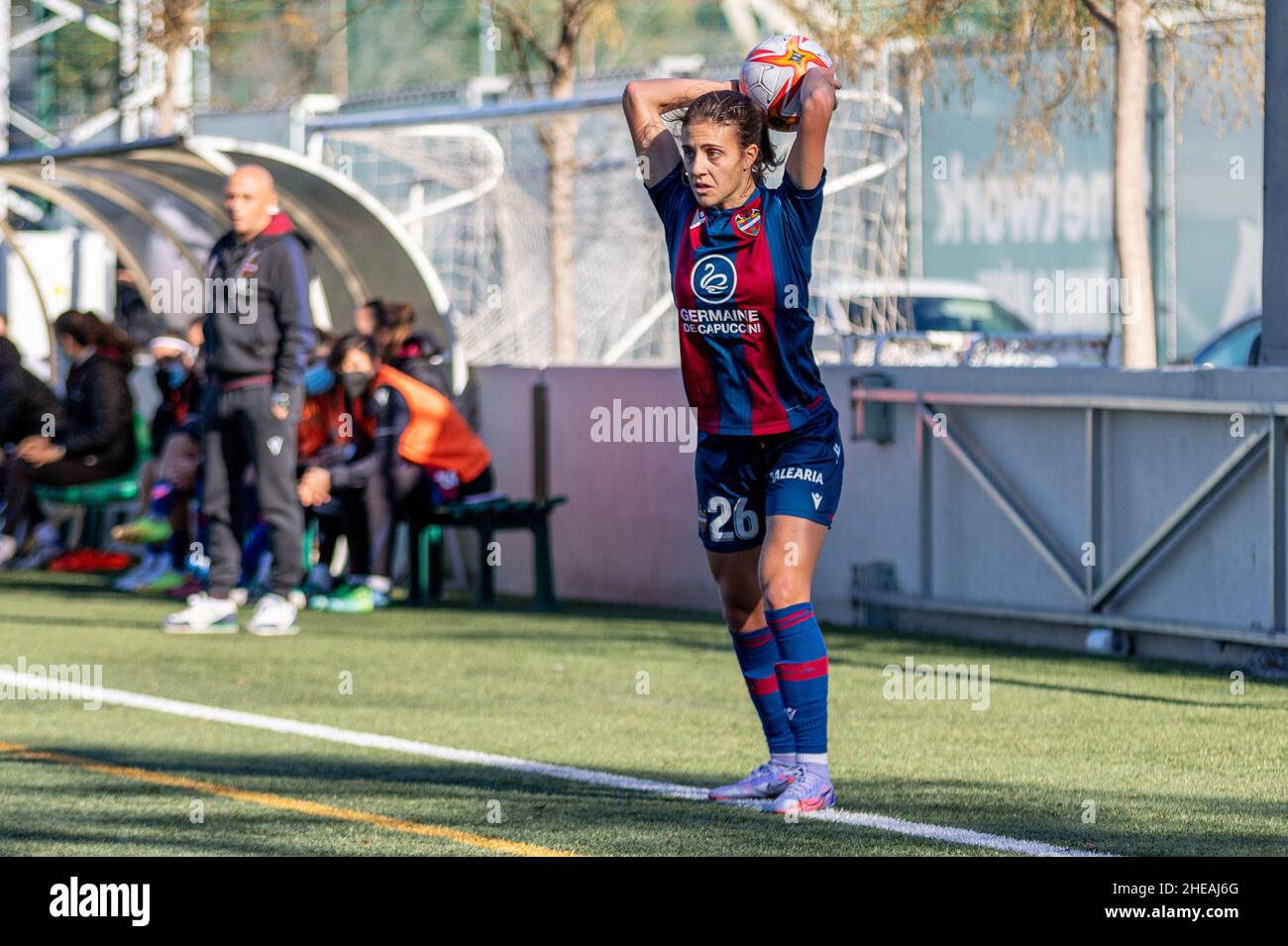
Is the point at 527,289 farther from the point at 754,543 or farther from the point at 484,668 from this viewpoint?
the point at 754,543

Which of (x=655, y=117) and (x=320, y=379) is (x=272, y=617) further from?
(x=655, y=117)

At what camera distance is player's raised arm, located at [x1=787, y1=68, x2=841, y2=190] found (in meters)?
6.59

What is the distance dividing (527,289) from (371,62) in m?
37.2

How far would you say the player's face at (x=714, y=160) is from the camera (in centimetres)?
666

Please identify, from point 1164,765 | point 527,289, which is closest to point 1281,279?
point 1164,765

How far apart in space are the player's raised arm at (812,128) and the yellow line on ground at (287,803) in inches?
78.6

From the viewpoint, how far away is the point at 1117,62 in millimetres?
12914

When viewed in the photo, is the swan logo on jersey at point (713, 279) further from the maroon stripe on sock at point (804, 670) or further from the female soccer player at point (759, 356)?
the maroon stripe on sock at point (804, 670)

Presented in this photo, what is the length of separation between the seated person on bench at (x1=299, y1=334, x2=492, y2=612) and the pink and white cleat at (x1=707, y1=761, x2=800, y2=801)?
268 inches

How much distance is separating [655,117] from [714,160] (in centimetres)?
41

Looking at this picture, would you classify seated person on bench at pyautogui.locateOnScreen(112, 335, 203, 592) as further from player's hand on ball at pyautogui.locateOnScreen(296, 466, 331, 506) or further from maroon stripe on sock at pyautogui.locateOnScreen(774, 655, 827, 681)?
maroon stripe on sock at pyautogui.locateOnScreen(774, 655, 827, 681)
